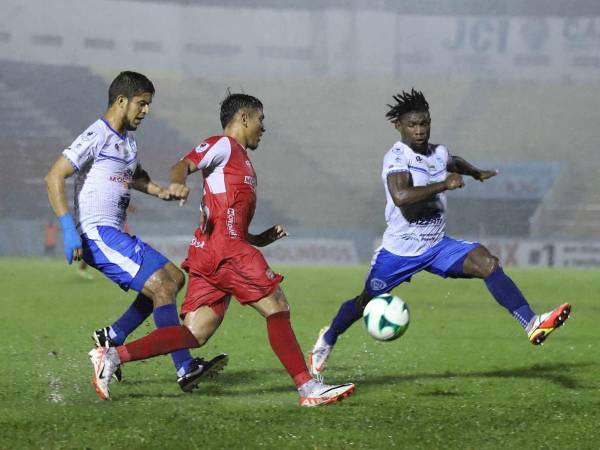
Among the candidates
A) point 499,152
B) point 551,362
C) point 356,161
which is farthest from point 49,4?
point 551,362

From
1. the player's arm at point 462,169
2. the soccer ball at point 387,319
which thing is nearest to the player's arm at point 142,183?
the soccer ball at point 387,319

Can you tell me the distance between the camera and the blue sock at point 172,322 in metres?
6.20

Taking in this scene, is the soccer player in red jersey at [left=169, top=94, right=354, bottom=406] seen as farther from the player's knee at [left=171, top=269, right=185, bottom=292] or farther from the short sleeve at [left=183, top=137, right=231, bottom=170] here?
the player's knee at [left=171, top=269, right=185, bottom=292]

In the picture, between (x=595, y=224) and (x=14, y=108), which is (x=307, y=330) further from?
(x=14, y=108)

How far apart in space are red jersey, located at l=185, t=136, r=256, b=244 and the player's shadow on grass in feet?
5.10

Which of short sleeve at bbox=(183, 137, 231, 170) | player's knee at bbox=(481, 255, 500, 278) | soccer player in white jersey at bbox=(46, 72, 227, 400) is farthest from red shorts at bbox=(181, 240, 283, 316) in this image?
player's knee at bbox=(481, 255, 500, 278)

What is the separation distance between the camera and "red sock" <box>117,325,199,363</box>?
591cm

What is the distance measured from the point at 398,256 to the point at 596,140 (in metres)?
31.4

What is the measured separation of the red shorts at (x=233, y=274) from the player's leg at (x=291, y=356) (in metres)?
0.08

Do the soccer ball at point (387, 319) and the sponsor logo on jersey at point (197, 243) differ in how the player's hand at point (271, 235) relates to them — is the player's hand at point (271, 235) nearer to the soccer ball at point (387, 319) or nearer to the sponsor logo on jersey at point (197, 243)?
the sponsor logo on jersey at point (197, 243)

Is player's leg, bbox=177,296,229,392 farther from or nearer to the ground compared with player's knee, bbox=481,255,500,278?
nearer to the ground

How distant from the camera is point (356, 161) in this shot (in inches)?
1426

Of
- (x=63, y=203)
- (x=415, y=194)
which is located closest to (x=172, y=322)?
(x=63, y=203)

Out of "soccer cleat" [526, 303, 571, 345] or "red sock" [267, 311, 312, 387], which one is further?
"soccer cleat" [526, 303, 571, 345]
